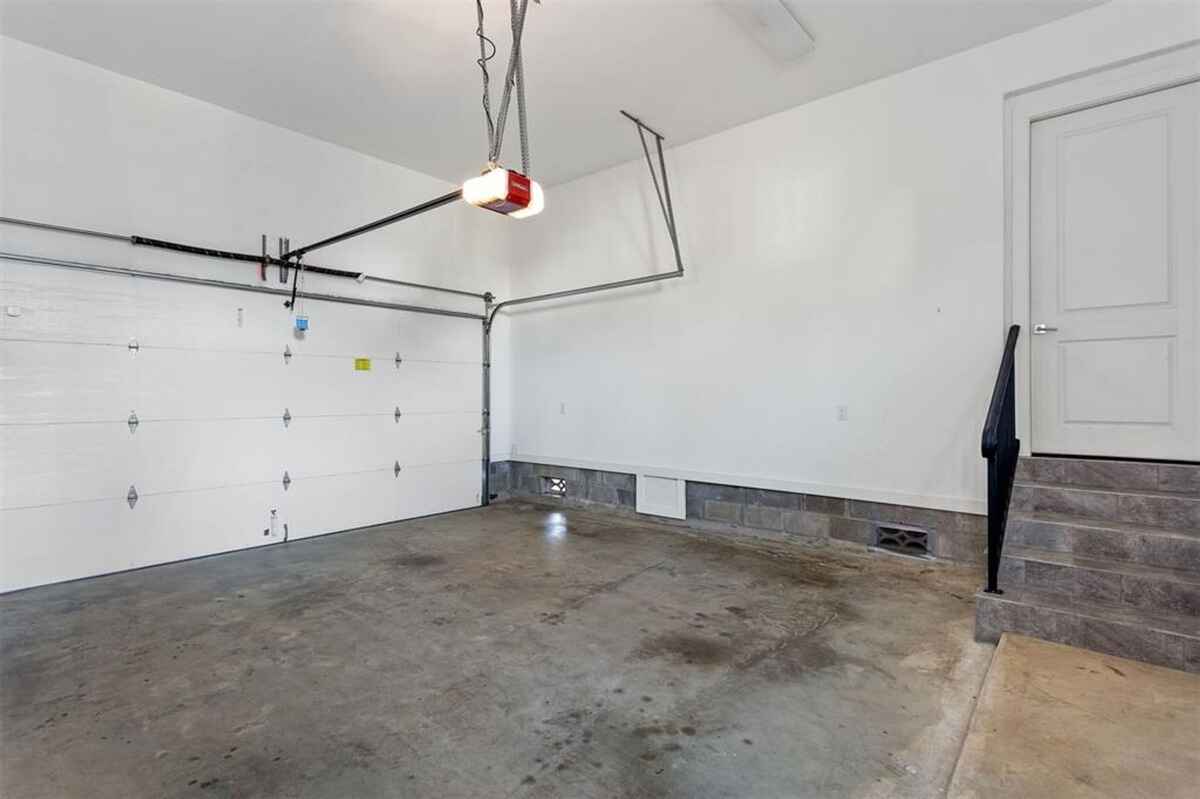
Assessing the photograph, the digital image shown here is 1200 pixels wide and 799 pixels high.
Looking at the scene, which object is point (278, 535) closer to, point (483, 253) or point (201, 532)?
point (201, 532)

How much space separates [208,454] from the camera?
4520 mm

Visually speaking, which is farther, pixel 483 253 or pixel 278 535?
pixel 483 253

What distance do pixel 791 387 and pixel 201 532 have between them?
17.0ft

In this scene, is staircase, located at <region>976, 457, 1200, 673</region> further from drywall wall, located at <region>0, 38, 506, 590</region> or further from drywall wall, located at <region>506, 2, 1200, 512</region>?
drywall wall, located at <region>0, 38, 506, 590</region>

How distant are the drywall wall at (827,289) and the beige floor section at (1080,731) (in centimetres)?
178

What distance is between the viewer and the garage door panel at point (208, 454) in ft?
13.9

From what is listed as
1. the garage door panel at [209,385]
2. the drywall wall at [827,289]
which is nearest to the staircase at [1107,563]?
the drywall wall at [827,289]

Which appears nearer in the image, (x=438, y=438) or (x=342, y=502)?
(x=342, y=502)

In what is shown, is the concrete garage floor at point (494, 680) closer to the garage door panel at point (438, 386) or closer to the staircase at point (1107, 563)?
the staircase at point (1107, 563)

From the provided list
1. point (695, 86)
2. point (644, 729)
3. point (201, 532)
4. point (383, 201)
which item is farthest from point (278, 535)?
point (695, 86)

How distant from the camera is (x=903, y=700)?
2270mm

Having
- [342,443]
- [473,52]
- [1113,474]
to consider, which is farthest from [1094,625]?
[342,443]

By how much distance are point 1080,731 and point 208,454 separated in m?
5.71

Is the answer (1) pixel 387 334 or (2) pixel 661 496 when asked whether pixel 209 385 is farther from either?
(2) pixel 661 496
